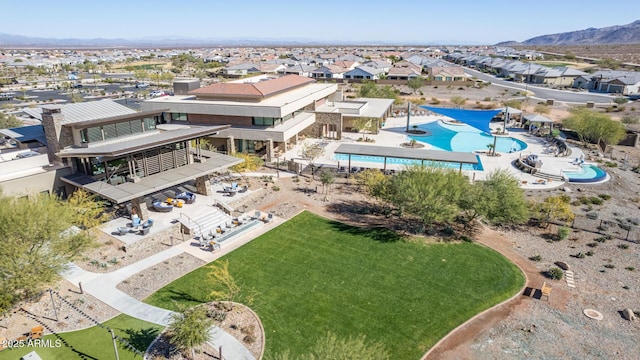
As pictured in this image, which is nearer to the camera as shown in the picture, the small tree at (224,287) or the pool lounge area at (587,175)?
the small tree at (224,287)

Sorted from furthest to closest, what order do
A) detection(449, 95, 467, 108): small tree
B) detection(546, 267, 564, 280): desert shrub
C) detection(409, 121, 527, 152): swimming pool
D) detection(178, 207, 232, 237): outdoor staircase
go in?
1. detection(449, 95, 467, 108): small tree
2. detection(409, 121, 527, 152): swimming pool
3. detection(178, 207, 232, 237): outdoor staircase
4. detection(546, 267, 564, 280): desert shrub

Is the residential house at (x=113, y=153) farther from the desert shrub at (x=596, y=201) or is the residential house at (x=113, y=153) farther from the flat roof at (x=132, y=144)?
the desert shrub at (x=596, y=201)

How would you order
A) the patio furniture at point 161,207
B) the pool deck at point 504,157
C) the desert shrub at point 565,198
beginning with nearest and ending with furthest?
the patio furniture at point 161,207 → the desert shrub at point 565,198 → the pool deck at point 504,157

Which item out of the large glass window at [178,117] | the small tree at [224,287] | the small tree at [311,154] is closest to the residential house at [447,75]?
the small tree at [311,154]

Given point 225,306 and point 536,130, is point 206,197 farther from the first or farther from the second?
point 536,130

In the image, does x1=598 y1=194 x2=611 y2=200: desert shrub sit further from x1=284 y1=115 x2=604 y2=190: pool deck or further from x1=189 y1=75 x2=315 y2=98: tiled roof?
x1=189 y1=75 x2=315 y2=98: tiled roof

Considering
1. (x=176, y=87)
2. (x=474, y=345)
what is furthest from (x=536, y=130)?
(x=176, y=87)

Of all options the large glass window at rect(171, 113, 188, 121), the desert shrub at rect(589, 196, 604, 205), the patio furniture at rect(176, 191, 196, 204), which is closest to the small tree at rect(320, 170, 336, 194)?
the patio furniture at rect(176, 191, 196, 204)
